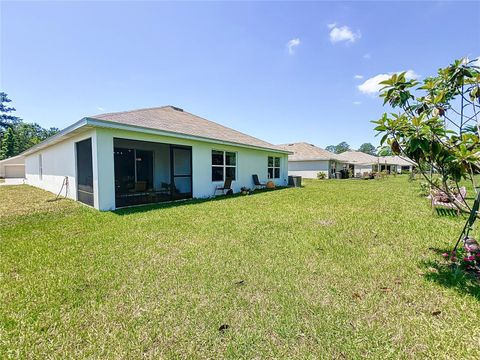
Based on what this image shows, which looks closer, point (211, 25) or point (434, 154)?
point (434, 154)

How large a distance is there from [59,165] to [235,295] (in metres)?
13.3

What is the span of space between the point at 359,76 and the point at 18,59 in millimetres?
16961

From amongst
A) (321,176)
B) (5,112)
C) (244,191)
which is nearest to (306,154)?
(321,176)

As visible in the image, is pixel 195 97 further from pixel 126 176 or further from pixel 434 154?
pixel 434 154

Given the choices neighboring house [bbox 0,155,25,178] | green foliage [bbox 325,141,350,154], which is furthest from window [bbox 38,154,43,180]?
green foliage [bbox 325,141,350,154]

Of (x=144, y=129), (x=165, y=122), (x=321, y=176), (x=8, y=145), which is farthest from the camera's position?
(x=8, y=145)

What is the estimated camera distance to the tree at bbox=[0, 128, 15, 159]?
45875mm

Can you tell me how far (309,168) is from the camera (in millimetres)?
28766

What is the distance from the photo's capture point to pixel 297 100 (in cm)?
1627

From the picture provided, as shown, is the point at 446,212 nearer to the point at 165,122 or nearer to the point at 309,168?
the point at 165,122

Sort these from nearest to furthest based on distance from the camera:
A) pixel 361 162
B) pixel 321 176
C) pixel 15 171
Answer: pixel 321 176 < pixel 15 171 < pixel 361 162

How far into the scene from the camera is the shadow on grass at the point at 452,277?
272 cm

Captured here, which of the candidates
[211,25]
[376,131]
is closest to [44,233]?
[376,131]

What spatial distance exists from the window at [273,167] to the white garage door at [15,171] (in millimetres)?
39674
